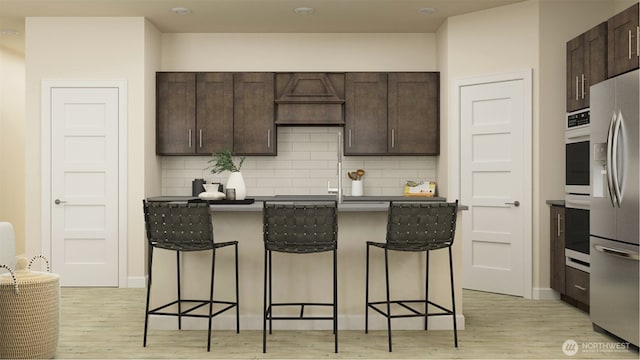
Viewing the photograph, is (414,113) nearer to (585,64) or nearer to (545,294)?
(585,64)

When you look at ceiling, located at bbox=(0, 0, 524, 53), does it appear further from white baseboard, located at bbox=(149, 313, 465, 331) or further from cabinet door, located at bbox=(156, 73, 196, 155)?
white baseboard, located at bbox=(149, 313, 465, 331)

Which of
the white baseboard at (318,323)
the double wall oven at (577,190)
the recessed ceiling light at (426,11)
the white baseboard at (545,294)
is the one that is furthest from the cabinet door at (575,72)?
the white baseboard at (318,323)

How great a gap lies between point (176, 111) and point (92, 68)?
0.98 metres

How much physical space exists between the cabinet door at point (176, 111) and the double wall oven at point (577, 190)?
12.9ft

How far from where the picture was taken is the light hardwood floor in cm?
382

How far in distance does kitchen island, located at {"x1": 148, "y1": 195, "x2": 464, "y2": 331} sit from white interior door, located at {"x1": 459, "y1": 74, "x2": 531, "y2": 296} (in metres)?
1.55

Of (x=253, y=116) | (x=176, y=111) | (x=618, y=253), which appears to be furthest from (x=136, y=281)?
(x=618, y=253)

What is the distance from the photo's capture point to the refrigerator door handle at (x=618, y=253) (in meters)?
3.68

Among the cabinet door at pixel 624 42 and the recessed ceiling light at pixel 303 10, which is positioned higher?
the recessed ceiling light at pixel 303 10

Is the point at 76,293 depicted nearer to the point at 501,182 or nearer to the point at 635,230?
the point at 501,182

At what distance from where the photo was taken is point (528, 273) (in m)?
5.57

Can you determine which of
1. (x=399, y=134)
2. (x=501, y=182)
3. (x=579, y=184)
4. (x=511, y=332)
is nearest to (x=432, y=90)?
(x=399, y=134)

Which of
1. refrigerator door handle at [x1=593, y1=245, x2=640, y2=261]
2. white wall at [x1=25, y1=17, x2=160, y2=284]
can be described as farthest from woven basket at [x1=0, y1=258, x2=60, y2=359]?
refrigerator door handle at [x1=593, y1=245, x2=640, y2=261]

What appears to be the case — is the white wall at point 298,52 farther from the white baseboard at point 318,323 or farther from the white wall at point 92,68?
the white baseboard at point 318,323
